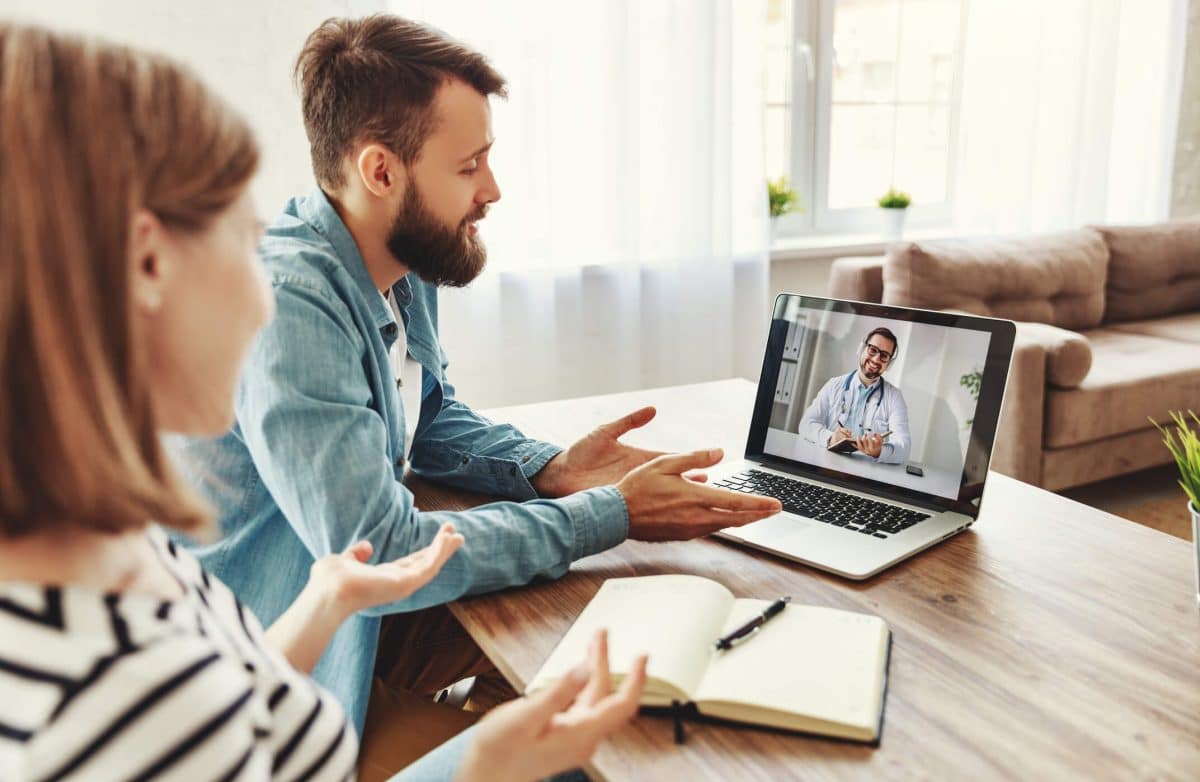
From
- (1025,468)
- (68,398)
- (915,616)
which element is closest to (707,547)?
(915,616)

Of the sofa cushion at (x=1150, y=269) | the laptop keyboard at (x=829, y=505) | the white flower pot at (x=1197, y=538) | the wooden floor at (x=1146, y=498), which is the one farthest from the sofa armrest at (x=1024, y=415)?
the white flower pot at (x=1197, y=538)

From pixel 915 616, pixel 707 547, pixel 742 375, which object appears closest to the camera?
pixel 915 616

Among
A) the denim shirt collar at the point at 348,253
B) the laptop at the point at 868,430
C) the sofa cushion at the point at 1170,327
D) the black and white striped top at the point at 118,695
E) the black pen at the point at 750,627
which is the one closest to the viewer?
the black and white striped top at the point at 118,695

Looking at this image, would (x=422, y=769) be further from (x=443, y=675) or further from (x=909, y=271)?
(x=909, y=271)

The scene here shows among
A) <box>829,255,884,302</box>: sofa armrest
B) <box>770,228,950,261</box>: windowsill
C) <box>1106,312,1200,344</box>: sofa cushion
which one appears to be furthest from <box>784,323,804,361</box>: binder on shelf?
<box>1106,312,1200,344</box>: sofa cushion

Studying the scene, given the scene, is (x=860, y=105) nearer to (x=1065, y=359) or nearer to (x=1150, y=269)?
(x=1150, y=269)

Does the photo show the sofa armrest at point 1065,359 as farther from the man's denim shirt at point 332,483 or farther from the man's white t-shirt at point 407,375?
the man's denim shirt at point 332,483

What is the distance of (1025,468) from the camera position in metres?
2.66

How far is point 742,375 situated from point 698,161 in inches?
30.8

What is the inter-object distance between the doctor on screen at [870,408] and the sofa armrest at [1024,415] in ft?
5.43

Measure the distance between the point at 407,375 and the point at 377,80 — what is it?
16.3 inches

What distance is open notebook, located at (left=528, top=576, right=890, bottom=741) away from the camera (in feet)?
2.31

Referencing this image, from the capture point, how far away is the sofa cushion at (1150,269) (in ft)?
11.3

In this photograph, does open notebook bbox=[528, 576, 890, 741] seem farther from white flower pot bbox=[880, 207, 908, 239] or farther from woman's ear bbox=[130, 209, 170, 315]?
white flower pot bbox=[880, 207, 908, 239]
